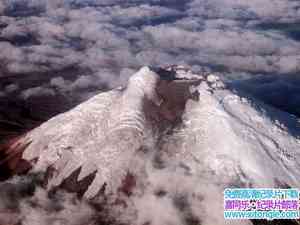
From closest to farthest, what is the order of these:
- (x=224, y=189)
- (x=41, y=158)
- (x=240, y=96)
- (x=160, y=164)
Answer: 1. (x=224, y=189)
2. (x=160, y=164)
3. (x=41, y=158)
4. (x=240, y=96)

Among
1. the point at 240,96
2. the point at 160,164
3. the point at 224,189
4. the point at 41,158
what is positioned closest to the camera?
the point at 224,189

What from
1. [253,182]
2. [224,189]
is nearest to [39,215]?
[224,189]

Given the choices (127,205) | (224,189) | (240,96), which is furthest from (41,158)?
(240,96)

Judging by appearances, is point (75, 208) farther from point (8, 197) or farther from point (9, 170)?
point (9, 170)

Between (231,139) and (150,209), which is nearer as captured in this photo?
(150,209)

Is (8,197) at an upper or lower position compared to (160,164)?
lower

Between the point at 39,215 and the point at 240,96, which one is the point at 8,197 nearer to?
the point at 39,215
